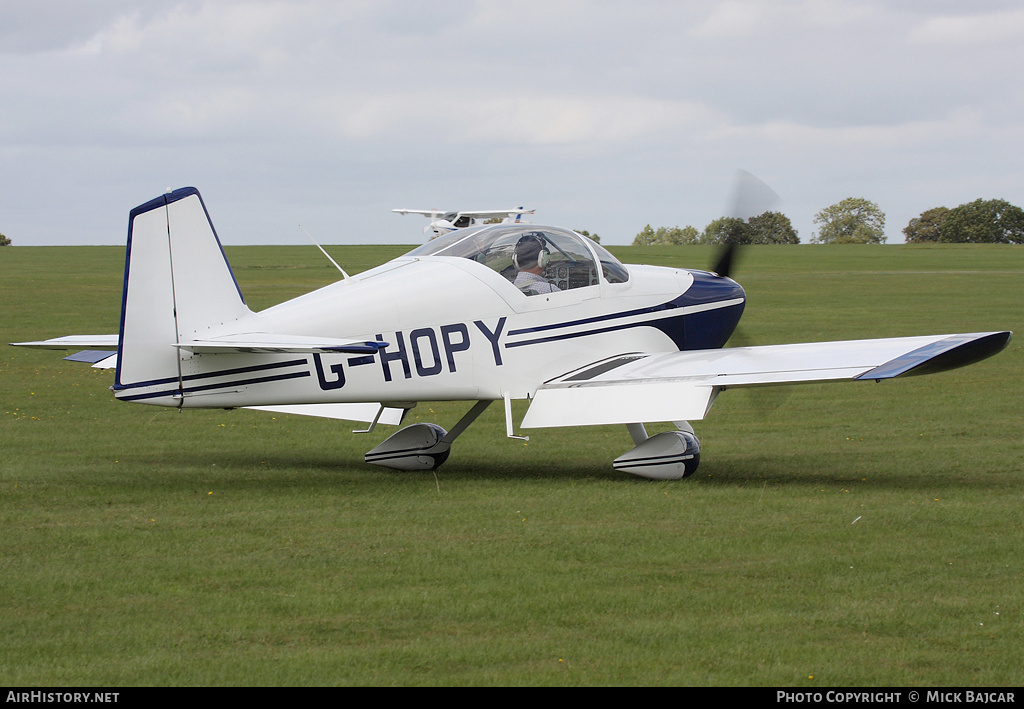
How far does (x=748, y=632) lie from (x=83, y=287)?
41486mm

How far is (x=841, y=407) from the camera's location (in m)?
14.6

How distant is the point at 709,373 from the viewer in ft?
30.6

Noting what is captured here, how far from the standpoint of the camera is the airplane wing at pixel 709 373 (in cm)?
859

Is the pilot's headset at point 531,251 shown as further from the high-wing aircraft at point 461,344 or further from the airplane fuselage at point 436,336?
the airplane fuselage at point 436,336

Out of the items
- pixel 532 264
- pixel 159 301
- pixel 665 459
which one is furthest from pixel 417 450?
pixel 159 301

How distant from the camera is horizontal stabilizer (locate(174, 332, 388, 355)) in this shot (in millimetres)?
8055

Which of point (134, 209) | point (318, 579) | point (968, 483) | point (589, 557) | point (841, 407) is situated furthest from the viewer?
point (841, 407)

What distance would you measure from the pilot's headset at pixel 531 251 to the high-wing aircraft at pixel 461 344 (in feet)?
0.04

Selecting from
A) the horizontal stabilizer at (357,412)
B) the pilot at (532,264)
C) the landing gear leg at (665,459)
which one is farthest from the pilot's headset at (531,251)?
the horizontal stabilizer at (357,412)

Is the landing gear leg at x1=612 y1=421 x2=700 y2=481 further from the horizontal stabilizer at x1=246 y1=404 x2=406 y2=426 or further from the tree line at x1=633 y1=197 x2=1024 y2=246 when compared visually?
the tree line at x1=633 y1=197 x2=1024 y2=246

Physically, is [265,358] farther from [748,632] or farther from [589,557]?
[748,632]

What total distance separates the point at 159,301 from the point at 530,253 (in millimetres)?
3187

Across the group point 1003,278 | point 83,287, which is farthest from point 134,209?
point 1003,278

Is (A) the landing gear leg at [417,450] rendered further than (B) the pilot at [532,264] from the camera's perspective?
Yes
